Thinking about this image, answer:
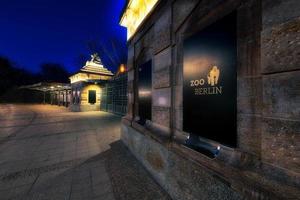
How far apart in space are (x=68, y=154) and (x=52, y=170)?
118 cm

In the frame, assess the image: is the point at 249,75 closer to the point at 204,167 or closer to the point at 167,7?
the point at 204,167

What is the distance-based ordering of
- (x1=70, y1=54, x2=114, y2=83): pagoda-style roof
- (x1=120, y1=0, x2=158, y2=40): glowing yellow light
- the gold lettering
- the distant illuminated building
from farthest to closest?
(x1=70, y1=54, x2=114, y2=83): pagoda-style roof
the distant illuminated building
(x1=120, y1=0, x2=158, y2=40): glowing yellow light
the gold lettering

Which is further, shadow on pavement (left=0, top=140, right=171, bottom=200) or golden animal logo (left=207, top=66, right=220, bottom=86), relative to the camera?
shadow on pavement (left=0, top=140, right=171, bottom=200)

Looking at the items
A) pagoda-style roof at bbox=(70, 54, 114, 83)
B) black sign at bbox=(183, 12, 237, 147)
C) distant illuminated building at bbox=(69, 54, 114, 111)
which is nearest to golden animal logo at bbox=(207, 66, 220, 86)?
black sign at bbox=(183, 12, 237, 147)

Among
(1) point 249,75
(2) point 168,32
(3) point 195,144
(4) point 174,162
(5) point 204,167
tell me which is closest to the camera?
(1) point 249,75

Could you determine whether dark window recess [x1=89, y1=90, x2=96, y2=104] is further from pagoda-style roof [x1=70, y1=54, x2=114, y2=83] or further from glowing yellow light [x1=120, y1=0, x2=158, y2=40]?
glowing yellow light [x1=120, y1=0, x2=158, y2=40]

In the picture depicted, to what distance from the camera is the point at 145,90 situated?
4.62 meters

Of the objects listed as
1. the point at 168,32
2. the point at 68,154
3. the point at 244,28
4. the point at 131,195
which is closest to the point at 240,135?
the point at 244,28

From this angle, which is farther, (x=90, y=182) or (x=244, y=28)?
(x=90, y=182)

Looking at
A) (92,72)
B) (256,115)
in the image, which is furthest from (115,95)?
(256,115)

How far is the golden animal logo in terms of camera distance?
2199 mm

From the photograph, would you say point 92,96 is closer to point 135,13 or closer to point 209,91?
point 135,13

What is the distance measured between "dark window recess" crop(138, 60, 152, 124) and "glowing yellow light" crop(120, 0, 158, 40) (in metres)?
1.43

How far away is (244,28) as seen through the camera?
6.23 feet
